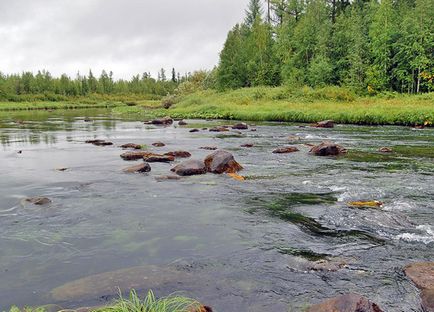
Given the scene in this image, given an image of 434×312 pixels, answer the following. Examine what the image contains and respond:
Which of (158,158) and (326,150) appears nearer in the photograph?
(158,158)

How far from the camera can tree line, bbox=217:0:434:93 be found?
50.2 m

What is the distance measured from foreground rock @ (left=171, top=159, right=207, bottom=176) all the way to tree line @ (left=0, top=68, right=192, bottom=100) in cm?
8863

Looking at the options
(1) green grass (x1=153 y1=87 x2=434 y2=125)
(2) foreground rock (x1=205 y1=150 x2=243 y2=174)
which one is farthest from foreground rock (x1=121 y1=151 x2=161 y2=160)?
(1) green grass (x1=153 y1=87 x2=434 y2=125)

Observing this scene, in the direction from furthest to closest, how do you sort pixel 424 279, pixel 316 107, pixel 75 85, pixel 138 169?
pixel 75 85 < pixel 316 107 < pixel 138 169 < pixel 424 279

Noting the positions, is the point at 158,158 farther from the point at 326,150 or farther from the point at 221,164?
the point at 326,150

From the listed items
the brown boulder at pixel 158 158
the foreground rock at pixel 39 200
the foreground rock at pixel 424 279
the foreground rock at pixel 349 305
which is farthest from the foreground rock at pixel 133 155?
the foreground rock at pixel 349 305

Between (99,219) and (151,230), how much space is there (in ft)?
5.35

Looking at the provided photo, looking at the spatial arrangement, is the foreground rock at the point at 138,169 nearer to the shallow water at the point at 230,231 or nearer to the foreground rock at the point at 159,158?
the shallow water at the point at 230,231

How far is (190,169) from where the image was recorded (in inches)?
599

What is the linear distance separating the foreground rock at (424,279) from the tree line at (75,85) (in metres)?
97.9

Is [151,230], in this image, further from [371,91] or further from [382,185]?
[371,91]

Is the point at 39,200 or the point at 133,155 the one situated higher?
the point at 133,155

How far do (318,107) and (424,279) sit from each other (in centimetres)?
3656

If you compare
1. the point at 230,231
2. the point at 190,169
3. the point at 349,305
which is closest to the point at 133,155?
the point at 190,169
